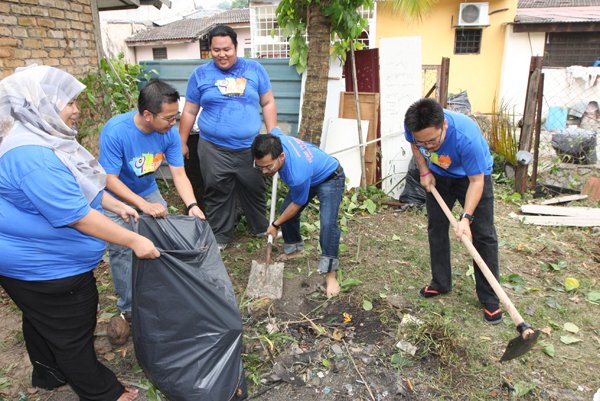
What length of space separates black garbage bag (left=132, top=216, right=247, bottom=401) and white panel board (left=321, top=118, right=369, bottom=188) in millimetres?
3471

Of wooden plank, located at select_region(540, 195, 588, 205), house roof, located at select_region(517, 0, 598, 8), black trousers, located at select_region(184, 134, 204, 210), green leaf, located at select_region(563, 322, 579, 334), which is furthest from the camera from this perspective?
house roof, located at select_region(517, 0, 598, 8)

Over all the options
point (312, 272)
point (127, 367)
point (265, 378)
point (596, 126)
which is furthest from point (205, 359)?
point (596, 126)

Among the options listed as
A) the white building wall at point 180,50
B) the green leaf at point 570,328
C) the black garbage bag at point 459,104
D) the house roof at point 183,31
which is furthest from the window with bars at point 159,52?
the green leaf at point 570,328

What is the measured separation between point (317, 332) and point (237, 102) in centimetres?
202

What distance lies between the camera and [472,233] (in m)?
2.85

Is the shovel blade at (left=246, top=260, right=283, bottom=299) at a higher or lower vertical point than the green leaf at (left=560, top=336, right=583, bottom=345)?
higher

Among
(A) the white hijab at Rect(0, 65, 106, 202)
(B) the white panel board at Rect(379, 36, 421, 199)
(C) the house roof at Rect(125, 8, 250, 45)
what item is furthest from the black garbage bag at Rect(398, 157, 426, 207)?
(C) the house roof at Rect(125, 8, 250, 45)

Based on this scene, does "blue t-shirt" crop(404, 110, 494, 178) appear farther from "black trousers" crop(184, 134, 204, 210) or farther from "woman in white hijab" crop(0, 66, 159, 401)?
"black trousers" crop(184, 134, 204, 210)

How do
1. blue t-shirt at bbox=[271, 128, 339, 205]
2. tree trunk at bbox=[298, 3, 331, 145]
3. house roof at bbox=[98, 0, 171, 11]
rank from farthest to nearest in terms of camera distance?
house roof at bbox=[98, 0, 171, 11] → tree trunk at bbox=[298, 3, 331, 145] → blue t-shirt at bbox=[271, 128, 339, 205]

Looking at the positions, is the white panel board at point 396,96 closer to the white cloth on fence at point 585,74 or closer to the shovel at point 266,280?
the shovel at point 266,280

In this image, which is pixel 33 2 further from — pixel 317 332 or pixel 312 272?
pixel 317 332

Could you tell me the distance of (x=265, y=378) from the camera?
243cm

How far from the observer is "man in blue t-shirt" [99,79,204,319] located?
2.33 metres

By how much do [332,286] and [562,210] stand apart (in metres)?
3.11
